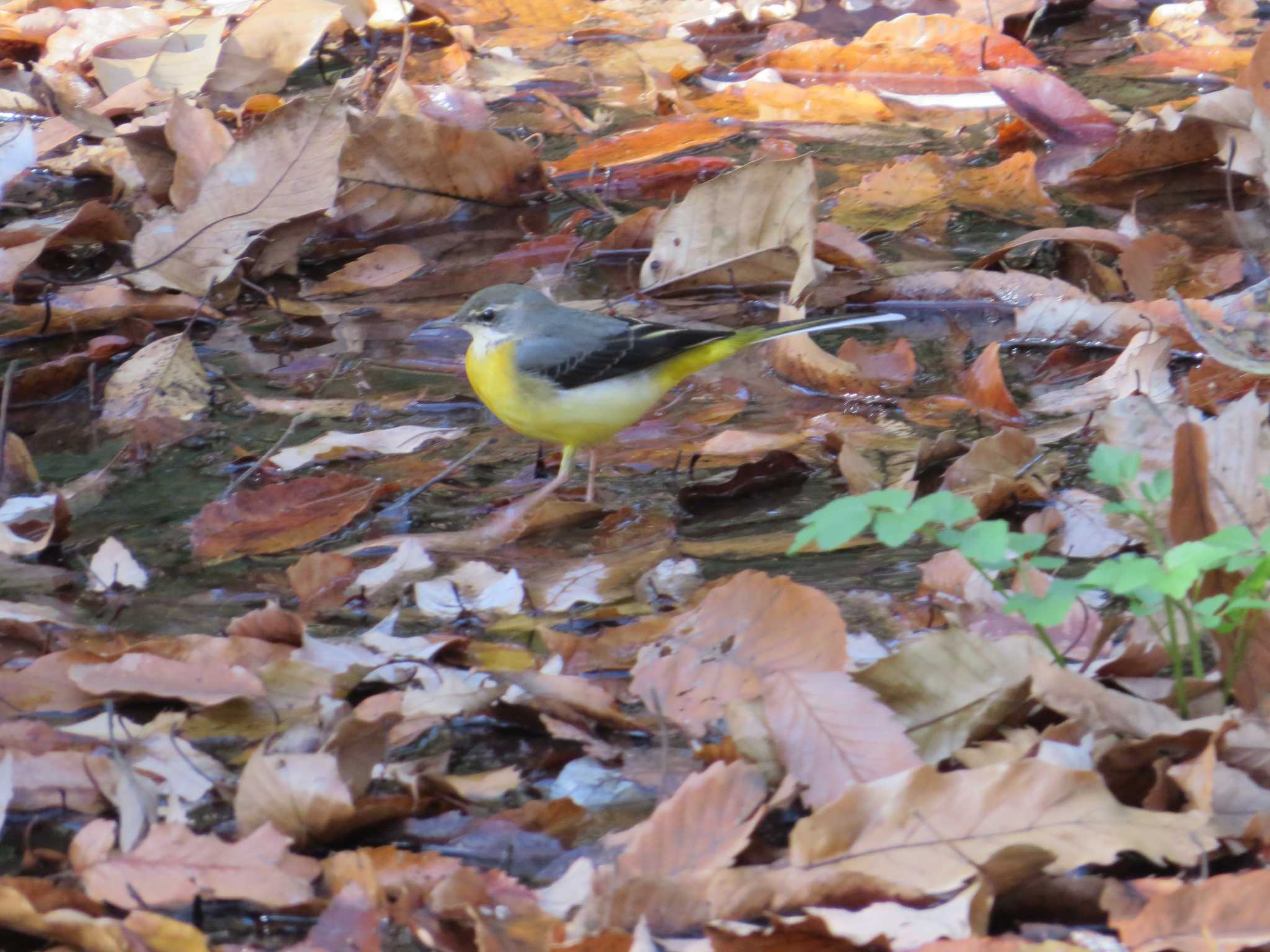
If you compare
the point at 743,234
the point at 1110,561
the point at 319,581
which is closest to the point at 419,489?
the point at 319,581

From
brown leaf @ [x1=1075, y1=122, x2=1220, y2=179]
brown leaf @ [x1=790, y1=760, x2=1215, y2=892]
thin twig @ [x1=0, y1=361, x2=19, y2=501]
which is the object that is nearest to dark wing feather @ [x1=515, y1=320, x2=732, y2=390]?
thin twig @ [x1=0, y1=361, x2=19, y2=501]

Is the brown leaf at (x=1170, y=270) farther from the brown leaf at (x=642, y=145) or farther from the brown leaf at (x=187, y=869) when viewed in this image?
the brown leaf at (x=187, y=869)

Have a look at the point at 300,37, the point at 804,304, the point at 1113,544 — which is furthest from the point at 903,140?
the point at 1113,544

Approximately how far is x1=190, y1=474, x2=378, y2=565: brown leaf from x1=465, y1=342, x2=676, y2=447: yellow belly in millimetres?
801

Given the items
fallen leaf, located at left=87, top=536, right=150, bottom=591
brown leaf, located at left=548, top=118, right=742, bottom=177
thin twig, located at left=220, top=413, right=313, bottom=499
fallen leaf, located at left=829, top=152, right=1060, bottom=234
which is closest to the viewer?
fallen leaf, located at left=87, top=536, right=150, bottom=591

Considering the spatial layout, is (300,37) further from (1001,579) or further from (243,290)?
(1001,579)

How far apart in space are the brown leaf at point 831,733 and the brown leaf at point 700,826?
3.9 inches

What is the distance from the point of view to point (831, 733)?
8.46 ft

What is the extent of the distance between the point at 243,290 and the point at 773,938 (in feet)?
15.3

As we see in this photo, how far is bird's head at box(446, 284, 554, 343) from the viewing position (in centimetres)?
536

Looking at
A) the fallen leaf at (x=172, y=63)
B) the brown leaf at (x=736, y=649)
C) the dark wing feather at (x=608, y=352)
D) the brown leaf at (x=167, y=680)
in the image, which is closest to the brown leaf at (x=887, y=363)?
the dark wing feather at (x=608, y=352)

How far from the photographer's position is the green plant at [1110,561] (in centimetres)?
223

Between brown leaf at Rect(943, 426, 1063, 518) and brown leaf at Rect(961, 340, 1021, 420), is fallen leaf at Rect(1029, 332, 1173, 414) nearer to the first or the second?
brown leaf at Rect(961, 340, 1021, 420)

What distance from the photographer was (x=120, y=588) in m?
3.79
